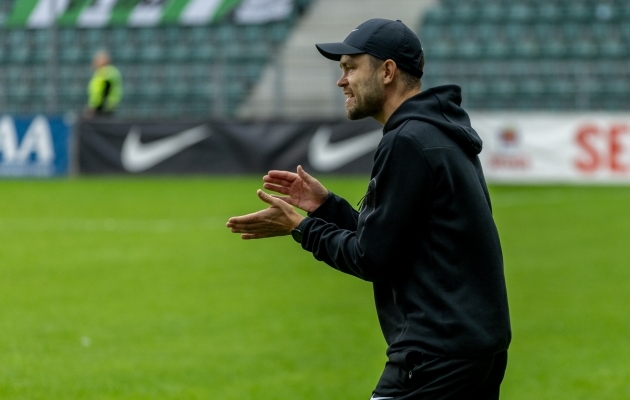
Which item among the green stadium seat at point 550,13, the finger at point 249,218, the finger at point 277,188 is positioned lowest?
the green stadium seat at point 550,13

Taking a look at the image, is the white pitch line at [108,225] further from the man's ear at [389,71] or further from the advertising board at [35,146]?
the man's ear at [389,71]

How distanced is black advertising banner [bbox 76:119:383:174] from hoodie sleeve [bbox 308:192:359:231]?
62.2 feet

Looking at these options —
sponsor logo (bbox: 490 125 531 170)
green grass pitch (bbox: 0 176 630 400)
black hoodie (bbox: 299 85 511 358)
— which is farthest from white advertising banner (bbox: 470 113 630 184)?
black hoodie (bbox: 299 85 511 358)

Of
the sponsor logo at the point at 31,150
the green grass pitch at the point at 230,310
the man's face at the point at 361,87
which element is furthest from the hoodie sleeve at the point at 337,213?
the sponsor logo at the point at 31,150

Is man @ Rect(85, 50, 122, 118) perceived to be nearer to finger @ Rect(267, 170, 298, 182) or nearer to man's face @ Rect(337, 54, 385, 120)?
finger @ Rect(267, 170, 298, 182)

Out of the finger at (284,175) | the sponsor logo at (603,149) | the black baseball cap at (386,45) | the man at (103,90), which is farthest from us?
the man at (103,90)

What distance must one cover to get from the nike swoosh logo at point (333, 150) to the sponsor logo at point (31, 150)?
17.9ft

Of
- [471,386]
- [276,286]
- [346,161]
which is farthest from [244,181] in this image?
[471,386]

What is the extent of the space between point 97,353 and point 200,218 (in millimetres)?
8894

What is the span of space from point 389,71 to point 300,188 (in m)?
0.64

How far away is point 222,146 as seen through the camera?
79.2 feet

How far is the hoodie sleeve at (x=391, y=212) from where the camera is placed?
3844mm

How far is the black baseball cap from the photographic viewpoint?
406cm

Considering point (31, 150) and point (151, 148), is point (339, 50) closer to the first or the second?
point (151, 148)
